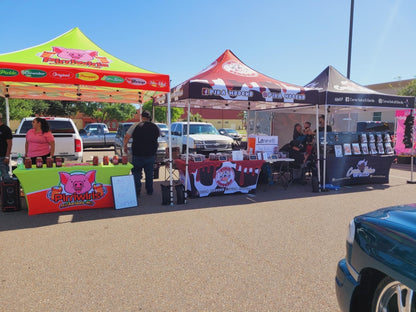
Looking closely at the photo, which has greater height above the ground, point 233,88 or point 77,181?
point 233,88

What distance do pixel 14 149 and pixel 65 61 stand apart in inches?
168

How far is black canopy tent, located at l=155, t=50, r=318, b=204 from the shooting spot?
6.75m

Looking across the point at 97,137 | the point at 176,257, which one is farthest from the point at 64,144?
the point at 97,137

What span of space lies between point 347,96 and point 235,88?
3.31 metres

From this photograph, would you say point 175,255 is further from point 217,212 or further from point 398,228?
point 398,228

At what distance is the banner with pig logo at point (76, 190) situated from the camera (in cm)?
582

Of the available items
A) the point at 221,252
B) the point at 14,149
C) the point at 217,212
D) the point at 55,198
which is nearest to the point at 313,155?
the point at 217,212

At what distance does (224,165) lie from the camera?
733cm

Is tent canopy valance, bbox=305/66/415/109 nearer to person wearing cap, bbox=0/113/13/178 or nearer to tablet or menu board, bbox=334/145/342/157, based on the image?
tablet or menu board, bbox=334/145/342/157

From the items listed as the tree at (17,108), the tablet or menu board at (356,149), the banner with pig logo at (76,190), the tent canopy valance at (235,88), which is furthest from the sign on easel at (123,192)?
the tree at (17,108)

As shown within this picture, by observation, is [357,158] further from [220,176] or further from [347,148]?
[220,176]

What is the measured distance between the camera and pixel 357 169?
8844 millimetres

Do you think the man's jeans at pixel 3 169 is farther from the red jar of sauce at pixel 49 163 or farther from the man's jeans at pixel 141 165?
the man's jeans at pixel 141 165

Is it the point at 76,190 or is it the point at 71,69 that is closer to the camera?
the point at 71,69
